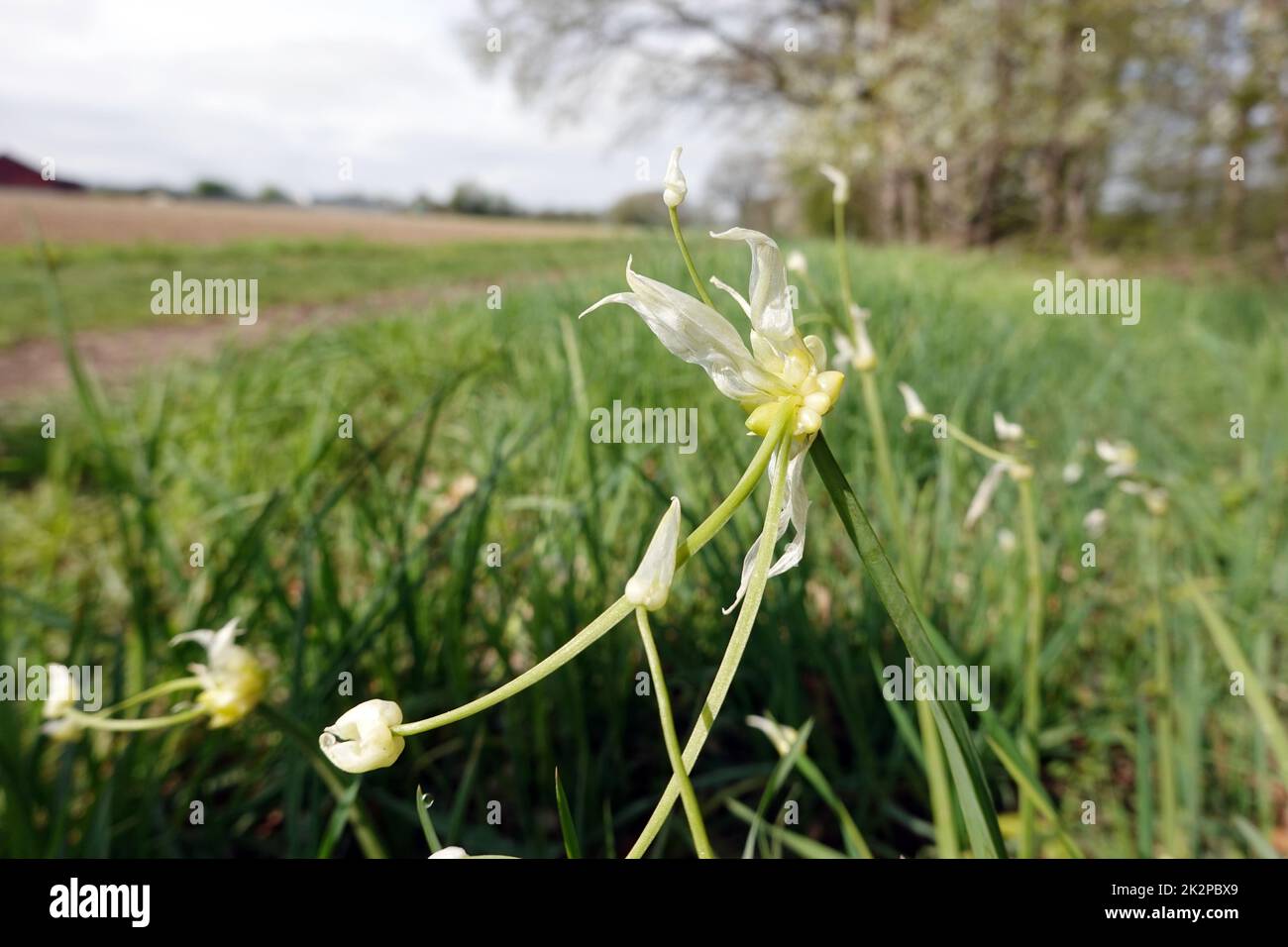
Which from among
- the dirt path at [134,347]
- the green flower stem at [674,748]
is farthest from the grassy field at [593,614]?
the dirt path at [134,347]

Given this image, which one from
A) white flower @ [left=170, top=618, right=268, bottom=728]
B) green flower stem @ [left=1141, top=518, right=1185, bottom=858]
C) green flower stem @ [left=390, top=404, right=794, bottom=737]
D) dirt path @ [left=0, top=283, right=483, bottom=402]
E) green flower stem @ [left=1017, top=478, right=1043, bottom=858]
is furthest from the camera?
dirt path @ [left=0, top=283, right=483, bottom=402]

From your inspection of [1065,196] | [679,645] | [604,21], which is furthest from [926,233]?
[679,645]

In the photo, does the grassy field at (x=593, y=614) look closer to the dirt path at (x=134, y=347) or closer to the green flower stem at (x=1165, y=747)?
the green flower stem at (x=1165, y=747)

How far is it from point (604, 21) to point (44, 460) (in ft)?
33.7

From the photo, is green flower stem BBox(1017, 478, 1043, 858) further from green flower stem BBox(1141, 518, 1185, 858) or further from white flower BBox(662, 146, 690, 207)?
white flower BBox(662, 146, 690, 207)

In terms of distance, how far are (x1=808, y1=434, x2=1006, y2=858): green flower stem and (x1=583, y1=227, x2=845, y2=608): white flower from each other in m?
0.01

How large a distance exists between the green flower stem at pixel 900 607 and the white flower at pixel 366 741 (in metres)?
0.14

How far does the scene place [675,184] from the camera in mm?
241

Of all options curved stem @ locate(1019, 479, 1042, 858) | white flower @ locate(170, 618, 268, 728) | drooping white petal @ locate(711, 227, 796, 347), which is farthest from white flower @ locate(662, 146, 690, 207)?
curved stem @ locate(1019, 479, 1042, 858)

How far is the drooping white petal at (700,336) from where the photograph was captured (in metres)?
0.23

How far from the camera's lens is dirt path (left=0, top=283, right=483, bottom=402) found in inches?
117

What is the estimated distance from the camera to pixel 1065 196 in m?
12.0

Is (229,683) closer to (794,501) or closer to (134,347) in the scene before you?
(794,501)

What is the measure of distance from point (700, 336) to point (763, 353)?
0.02 m
